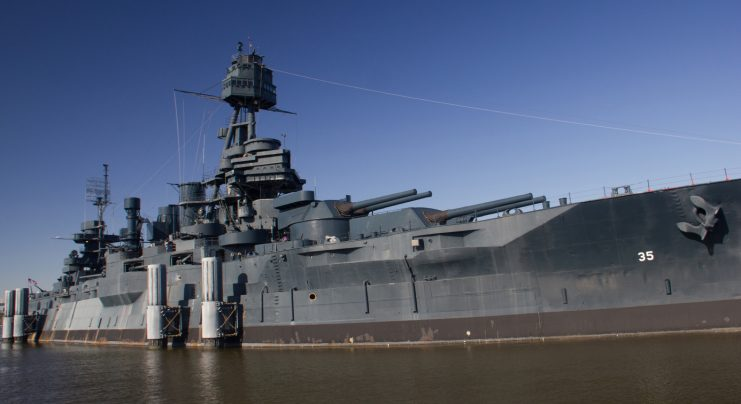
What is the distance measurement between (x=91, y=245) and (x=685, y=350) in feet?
143

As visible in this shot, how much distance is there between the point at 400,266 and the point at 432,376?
7.21 m

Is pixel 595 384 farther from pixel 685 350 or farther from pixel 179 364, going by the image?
pixel 179 364

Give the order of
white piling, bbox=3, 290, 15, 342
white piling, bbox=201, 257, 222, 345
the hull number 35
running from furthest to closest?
white piling, bbox=3, 290, 15, 342 < white piling, bbox=201, 257, 222, 345 < the hull number 35

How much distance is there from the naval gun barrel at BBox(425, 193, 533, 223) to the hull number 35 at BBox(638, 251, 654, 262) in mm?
4655

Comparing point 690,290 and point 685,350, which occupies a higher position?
point 690,290

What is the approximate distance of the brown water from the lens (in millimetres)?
12023

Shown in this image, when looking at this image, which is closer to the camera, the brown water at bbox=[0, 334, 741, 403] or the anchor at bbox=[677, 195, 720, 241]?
the brown water at bbox=[0, 334, 741, 403]

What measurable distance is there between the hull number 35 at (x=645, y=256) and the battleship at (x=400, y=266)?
3cm

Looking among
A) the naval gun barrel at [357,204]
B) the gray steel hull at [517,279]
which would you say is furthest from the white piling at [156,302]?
the naval gun barrel at [357,204]

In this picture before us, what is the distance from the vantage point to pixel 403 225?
74.7ft

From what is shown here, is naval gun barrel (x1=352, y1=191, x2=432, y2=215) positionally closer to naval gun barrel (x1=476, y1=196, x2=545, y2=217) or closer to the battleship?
the battleship

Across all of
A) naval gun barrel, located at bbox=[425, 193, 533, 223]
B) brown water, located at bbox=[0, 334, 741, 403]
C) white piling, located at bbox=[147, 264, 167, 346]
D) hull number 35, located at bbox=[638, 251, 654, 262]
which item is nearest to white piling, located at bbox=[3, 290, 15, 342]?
white piling, located at bbox=[147, 264, 167, 346]

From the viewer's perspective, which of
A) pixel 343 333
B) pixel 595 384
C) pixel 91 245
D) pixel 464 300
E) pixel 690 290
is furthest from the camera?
pixel 91 245

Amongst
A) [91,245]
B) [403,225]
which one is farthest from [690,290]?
[91,245]
